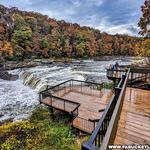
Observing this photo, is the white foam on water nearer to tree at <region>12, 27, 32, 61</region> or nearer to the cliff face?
the cliff face

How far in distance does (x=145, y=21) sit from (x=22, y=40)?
146ft

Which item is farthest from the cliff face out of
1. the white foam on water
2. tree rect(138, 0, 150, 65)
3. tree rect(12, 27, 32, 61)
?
the white foam on water

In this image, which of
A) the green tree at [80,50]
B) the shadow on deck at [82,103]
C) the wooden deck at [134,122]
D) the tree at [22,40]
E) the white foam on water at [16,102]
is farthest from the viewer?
the green tree at [80,50]

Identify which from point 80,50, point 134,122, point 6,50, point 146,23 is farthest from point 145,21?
point 80,50

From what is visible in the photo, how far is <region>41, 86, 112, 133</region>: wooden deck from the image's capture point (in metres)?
9.11

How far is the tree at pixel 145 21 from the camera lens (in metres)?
16.4

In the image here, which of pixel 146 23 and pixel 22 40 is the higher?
pixel 22 40

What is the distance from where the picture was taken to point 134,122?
196 inches

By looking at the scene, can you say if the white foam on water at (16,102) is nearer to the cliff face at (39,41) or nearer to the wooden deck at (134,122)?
the wooden deck at (134,122)

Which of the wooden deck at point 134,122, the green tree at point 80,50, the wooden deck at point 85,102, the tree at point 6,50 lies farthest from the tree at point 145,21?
the green tree at point 80,50

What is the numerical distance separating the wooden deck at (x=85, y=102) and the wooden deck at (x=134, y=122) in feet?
9.58

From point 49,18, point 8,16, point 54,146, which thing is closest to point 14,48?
point 8,16

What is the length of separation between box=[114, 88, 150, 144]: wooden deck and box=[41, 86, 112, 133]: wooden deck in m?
2.92

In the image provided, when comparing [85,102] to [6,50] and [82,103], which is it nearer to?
[82,103]
